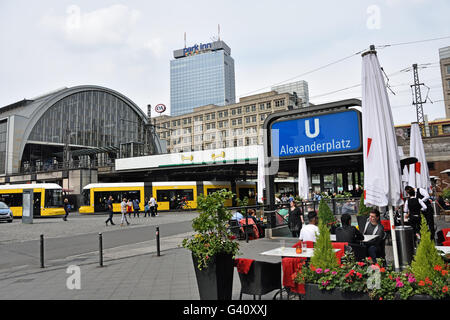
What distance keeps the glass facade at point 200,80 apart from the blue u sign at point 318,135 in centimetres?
15767

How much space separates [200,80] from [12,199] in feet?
489

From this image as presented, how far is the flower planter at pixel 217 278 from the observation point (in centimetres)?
448

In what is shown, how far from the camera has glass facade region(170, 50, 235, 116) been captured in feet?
557

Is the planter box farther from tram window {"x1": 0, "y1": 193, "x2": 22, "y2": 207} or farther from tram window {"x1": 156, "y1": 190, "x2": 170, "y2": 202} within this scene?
tram window {"x1": 0, "y1": 193, "x2": 22, "y2": 207}

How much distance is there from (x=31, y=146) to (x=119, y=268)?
226 feet

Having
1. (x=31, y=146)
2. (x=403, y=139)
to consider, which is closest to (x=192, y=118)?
(x=31, y=146)

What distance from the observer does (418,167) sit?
36.0 feet

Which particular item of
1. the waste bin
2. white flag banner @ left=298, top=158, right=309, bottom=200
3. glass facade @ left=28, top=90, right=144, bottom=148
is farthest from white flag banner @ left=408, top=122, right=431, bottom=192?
glass facade @ left=28, top=90, right=144, bottom=148

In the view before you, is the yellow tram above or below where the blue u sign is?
below

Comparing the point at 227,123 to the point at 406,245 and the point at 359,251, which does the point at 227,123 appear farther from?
the point at 406,245

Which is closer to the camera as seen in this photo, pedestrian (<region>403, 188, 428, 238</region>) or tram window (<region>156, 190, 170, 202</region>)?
pedestrian (<region>403, 188, 428, 238</region>)

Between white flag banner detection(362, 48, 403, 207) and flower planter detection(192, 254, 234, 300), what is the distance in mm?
2453
